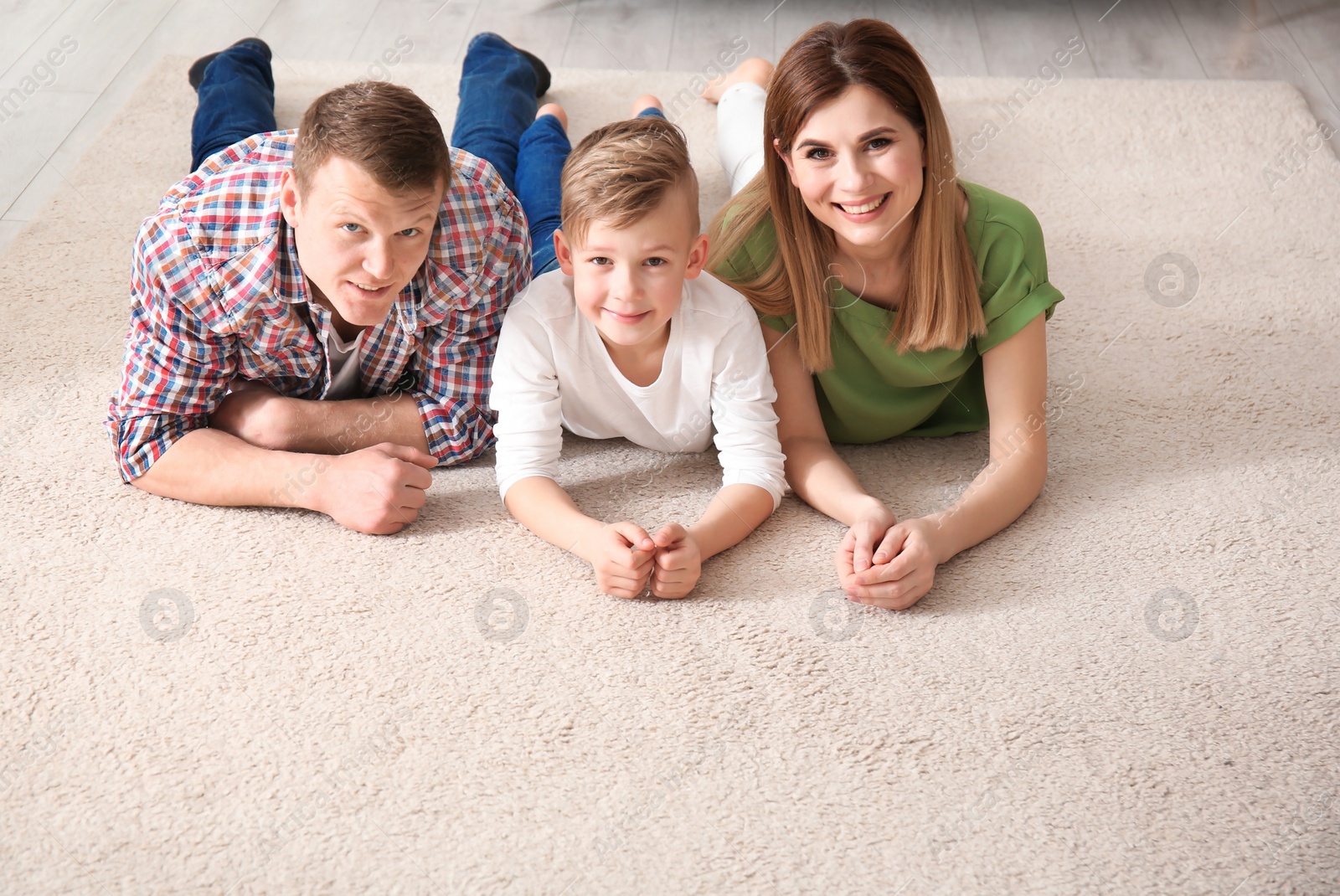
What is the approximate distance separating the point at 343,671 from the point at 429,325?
387 millimetres

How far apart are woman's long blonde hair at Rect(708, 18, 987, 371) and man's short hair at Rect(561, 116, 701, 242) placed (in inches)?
4.8

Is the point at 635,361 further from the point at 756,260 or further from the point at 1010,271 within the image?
Result: the point at 1010,271

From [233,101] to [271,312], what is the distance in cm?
71

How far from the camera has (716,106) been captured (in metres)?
1.97

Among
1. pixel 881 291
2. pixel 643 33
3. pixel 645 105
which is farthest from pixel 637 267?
pixel 643 33

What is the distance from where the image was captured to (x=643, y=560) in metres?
1.03

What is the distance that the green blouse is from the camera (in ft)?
3.71

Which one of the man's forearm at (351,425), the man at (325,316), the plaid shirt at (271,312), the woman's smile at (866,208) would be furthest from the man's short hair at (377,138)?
the woman's smile at (866,208)

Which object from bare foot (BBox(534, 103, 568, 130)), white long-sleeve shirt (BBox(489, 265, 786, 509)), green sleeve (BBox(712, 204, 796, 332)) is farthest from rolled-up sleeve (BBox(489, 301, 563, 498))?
bare foot (BBox(534, 103, 568, 130))

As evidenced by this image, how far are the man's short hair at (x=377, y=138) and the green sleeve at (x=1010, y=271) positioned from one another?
563 mm

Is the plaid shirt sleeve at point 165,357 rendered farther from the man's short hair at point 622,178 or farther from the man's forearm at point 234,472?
the man's short hair at point 622,178

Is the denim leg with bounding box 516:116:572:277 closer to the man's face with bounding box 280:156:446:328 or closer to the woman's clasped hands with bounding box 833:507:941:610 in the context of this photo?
the man's face with bounding box 280:156:446:328

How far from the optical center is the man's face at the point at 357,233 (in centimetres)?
98

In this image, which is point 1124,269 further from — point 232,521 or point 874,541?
point 232,521
